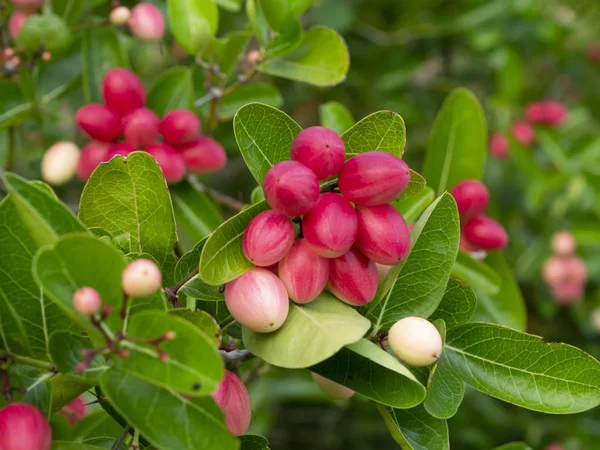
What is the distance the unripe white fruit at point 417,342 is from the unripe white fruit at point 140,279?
30cm

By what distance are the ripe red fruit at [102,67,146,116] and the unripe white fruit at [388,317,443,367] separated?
1.99ft

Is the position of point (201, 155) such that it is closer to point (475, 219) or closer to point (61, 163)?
point (61, 163)

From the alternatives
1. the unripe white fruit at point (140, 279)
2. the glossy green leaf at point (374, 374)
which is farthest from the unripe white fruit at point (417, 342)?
the unripe white fruit at point (140, 279)

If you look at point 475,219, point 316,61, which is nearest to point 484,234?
point 475,219

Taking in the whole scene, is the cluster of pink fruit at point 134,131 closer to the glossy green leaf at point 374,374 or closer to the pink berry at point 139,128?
the pink berry at point 139,128

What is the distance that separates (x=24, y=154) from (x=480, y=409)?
159 cm

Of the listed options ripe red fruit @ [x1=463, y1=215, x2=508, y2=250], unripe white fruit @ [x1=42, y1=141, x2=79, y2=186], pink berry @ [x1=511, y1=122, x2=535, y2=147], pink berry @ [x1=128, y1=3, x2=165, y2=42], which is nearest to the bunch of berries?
ripe red fruit @ [x1=463, y1=215, x2=508, y2=250]

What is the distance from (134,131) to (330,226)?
481mm

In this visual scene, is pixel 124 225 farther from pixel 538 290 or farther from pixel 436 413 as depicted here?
pixel 538 290

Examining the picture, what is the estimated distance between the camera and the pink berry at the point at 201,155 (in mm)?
1201

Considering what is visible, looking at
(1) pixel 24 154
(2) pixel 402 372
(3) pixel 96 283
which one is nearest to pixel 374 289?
(2) pixel 402 372

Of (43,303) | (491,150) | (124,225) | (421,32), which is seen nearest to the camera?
(43,303)

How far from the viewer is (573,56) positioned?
9.14 feet

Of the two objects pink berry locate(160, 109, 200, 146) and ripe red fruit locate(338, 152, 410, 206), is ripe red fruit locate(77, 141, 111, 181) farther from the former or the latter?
ripe red fruit locate(338, 152, 410, 206)
